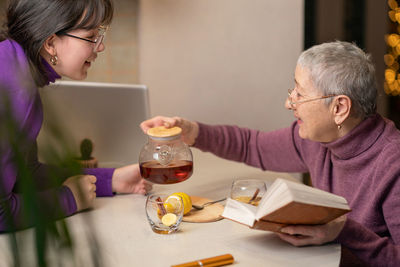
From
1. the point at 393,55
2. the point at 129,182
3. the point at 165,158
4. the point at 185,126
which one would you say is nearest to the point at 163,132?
the point at 165,158

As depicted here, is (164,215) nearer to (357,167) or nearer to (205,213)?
(205,213)

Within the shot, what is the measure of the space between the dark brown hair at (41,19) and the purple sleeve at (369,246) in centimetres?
85

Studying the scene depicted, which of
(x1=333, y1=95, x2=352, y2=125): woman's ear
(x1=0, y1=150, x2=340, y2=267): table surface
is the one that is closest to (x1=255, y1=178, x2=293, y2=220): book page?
(x1=0, y1=150, x2=340, y2=267): table surface

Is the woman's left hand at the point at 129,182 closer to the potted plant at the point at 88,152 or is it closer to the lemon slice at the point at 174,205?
the potted plant at the point at 88,152

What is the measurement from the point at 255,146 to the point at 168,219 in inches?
27.4

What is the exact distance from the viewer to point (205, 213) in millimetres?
1265

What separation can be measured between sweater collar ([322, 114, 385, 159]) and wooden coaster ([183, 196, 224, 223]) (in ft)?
1.30

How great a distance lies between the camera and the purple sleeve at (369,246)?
1.12 m

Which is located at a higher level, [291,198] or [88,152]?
[291,198]

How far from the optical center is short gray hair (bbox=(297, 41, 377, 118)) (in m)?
1.33

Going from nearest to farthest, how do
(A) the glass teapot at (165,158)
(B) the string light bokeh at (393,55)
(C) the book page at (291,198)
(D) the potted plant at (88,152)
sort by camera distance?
1. (C) the book page at (291,198)
2. (A) the glass teapot at (165,158)
3. (D) the potted plant at (88,152)
4. (B) the string light bokeh at (393,55)

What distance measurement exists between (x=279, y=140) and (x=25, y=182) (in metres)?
1.48

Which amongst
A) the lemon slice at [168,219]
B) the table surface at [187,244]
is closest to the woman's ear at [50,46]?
the table surface at [187,244]

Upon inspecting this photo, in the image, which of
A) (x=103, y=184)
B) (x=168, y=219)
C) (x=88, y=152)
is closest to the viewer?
(x=168, y=219)
